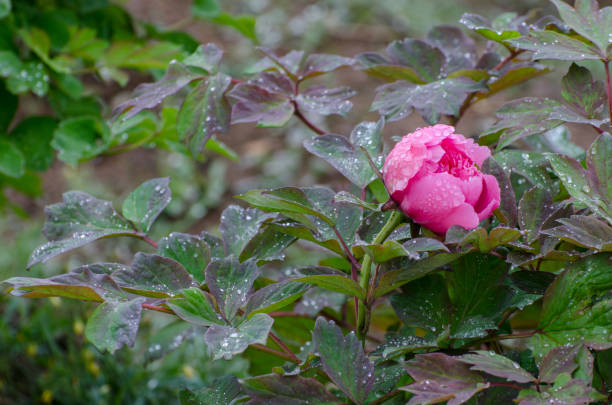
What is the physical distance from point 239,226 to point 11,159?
2.22 feet

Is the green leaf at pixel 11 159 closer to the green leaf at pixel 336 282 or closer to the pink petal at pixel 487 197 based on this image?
the green leaf at pixel 336 282

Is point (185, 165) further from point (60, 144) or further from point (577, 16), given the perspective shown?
point (577, 16)

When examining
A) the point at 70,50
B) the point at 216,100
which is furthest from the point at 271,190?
the point at 70,50

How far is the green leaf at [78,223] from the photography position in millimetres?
852

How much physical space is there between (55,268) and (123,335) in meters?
2.12

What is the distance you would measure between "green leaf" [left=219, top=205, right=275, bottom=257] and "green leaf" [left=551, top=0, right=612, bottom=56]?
493mm

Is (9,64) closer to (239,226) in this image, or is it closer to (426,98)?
(239,226)

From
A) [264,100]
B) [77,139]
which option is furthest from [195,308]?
[77,139]

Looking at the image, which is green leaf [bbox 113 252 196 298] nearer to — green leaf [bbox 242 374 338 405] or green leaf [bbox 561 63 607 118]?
green leaf [bbox 242 374 338 405]

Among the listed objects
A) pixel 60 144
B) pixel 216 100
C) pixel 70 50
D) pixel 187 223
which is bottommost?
pixel 187 223

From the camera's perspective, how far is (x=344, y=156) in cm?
82

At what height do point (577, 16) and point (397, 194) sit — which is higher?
point (577, 16)

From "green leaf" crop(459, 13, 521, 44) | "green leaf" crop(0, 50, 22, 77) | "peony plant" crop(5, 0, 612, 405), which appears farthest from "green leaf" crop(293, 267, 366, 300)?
"green leaf" crop(0, 50, 22, 77)

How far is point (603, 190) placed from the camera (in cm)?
72
